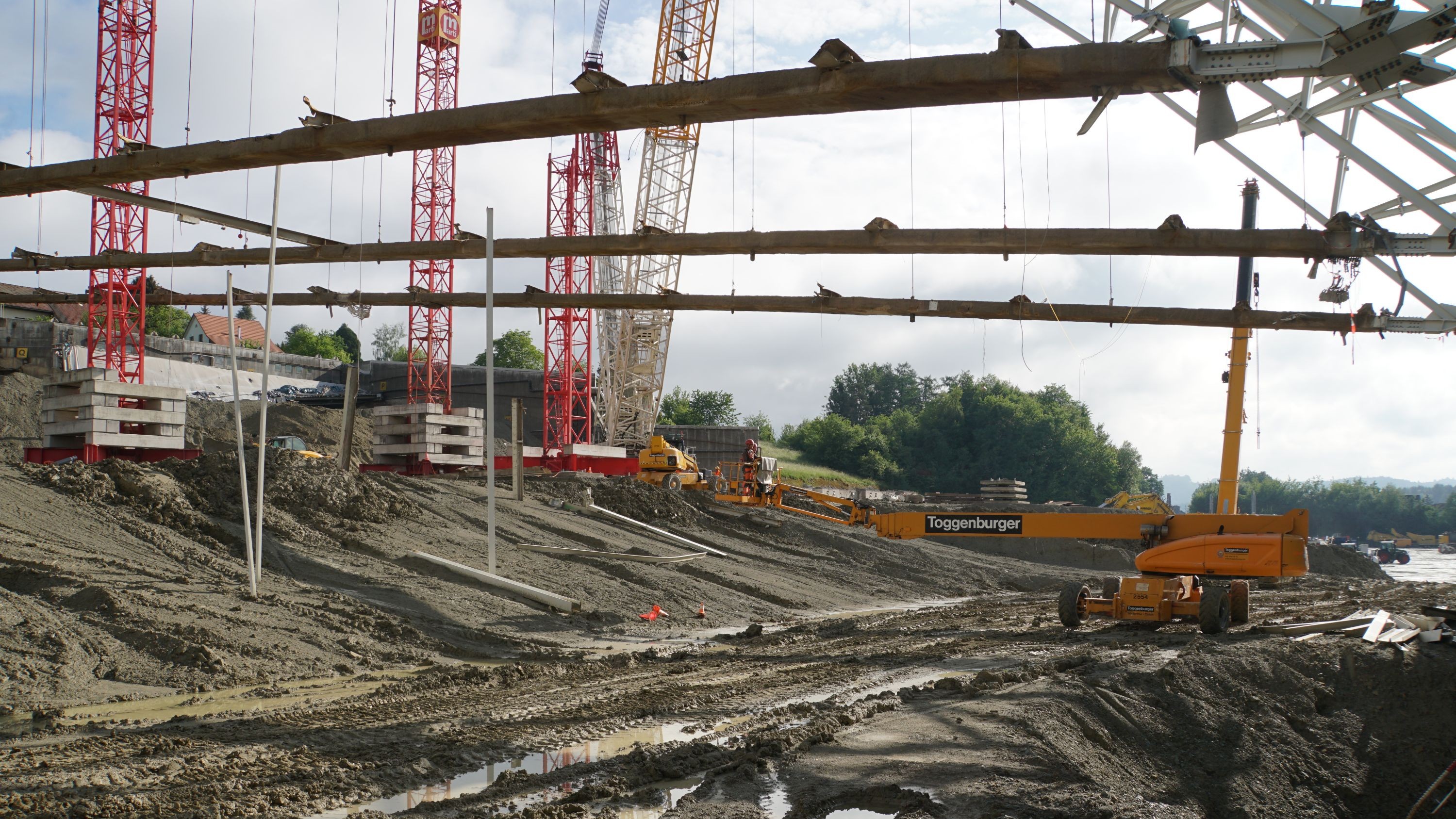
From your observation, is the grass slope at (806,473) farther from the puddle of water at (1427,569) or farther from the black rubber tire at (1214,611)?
the black rubber tire at (1214,611)

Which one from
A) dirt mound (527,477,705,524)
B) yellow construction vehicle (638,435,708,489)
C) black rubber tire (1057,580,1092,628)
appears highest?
yellow construction vehicle (638,435,708,489)

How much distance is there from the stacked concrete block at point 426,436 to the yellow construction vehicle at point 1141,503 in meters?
25.9

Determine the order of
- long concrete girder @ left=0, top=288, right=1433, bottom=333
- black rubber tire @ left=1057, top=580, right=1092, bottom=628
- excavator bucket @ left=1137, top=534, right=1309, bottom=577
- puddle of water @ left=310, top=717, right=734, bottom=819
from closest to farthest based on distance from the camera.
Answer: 1. puddle of water @ left=310, top=717, right=734, bottom=819
2. excavator bucket @ left=1137, top=534, right=1309, bottom=577
3. black rubber tire @ left=1057, top=580, right=1092, bottom=628
4. long concrete girder @ left=0, top=288, right=1433, bottom=333

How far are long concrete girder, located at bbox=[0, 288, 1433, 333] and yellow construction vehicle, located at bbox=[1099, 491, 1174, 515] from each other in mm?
19403

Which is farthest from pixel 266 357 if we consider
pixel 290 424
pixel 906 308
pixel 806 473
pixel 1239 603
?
pixel 806 473

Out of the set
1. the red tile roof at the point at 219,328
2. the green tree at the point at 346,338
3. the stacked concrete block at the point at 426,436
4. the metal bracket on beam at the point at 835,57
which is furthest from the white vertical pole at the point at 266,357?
the green tree at the point at 346,338

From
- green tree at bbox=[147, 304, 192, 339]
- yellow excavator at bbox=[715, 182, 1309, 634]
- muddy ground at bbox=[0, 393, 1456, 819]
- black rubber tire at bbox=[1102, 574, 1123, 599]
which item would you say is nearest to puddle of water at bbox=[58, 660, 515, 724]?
muddy ground at bbox=[0, 393, 1456, 819]

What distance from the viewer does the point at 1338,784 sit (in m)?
10.7

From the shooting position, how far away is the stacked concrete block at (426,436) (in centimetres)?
2988

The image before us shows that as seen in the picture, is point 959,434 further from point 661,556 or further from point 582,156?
point 661,556

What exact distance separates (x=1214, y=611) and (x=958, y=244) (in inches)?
260

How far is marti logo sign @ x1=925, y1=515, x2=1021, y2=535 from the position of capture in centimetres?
1655

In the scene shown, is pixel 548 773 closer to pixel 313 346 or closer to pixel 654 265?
pixel 654 265

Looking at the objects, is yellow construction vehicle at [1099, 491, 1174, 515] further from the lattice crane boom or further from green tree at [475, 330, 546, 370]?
green tree at [475, 330, 546, 370]
